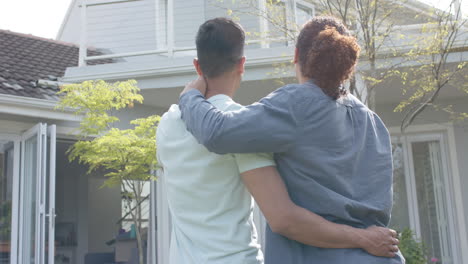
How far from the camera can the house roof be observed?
7.36m

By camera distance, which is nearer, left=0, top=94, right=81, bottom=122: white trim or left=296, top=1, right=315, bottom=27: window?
left=0, top=94, right=81, bottom=122: white trim

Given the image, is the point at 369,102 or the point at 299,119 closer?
the point at 299,119

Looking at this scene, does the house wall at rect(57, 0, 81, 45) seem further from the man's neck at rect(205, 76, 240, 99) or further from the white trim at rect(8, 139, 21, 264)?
the man's neck at rect(205, 76, 240, 99)

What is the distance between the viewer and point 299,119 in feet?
4.84

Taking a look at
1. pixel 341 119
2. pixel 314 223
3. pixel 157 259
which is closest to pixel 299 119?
pixel 341 119

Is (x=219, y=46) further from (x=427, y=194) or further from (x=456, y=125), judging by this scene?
(x=456, y=125)

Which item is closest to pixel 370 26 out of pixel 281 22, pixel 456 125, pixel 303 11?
pixel 281 22

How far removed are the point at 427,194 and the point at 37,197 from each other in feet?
18.0

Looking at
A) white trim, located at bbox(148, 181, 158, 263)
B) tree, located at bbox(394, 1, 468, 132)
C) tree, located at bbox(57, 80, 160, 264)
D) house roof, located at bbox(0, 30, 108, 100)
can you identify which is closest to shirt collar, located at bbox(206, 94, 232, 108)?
tree, located at bbox(57, 80, 160, 264)

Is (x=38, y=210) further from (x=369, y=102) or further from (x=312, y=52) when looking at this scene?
(x=312, y=52)

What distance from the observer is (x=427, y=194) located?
849 centimetres

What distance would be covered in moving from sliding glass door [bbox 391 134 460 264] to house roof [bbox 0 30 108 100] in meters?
5.10

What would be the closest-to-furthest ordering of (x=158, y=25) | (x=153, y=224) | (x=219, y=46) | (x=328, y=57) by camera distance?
(x=328, y=57), (x=219, y=46), (x=153, y=224), (x=158, y=25)

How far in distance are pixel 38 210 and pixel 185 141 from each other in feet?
18.3
